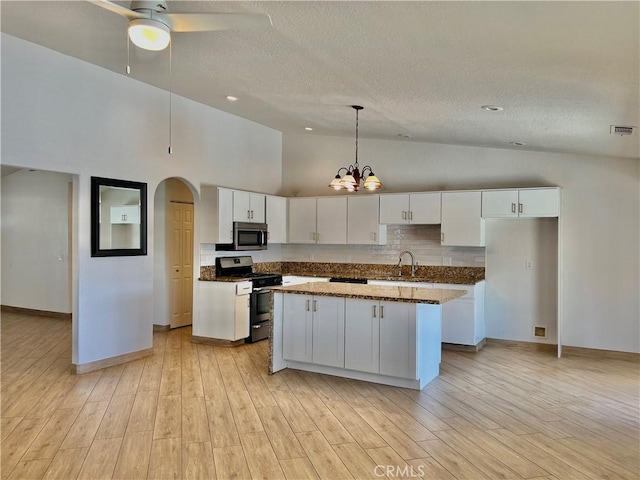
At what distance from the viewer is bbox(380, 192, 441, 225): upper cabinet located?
21.4 ft

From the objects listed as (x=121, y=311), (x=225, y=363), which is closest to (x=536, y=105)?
(x=225, y=363)

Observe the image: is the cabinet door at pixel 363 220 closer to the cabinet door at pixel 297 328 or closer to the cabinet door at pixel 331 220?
the cabinet door at pixel 331 220

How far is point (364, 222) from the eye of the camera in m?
7.10

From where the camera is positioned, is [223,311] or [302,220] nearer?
[223,311]

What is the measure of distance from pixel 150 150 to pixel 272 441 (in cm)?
378

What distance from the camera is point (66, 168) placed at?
15.7 feet

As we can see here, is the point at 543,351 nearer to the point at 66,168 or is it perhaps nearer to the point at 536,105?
Result: the point at 536,105

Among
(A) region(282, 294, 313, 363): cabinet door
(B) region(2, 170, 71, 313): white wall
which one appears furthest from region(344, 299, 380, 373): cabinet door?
(B) region(2, 170, 71, 313): white wall

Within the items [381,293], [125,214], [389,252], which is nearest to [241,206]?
[125,214]

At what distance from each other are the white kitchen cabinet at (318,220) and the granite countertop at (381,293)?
2079 millimetres

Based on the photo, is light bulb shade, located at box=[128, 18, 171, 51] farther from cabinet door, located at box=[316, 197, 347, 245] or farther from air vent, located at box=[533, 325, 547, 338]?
air vent, located at box=[533, 325, 547, 338]

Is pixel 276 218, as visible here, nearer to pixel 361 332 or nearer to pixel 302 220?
pixel 302 220

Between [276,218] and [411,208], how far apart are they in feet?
6.91

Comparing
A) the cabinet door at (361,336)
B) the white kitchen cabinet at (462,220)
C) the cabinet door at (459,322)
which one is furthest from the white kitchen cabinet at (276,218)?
the cabinet door at (361,336)
